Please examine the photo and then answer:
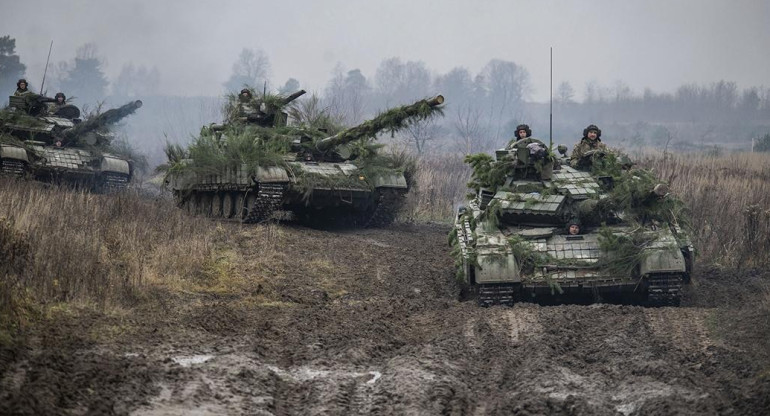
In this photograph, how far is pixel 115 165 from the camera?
2378 centimetres

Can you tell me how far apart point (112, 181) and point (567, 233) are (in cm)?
1496

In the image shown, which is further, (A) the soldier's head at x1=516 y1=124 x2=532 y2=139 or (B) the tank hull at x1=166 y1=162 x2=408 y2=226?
(B) the tank hull at x1=166 y1=162 x2=408 y2=226

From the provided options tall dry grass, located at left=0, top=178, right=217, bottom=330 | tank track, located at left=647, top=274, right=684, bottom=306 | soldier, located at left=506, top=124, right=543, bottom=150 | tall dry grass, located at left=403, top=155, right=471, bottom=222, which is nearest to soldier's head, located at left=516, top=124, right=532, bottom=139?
soldier, located at left=506, top=124, right=543, bottom=150

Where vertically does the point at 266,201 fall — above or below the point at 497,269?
above

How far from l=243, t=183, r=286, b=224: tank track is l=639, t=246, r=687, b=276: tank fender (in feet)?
26.2

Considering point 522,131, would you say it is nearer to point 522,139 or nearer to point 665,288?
point 522,139

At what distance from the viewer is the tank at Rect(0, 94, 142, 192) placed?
22000 millimetres

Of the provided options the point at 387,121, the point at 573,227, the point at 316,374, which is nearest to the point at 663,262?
the point at 573,227

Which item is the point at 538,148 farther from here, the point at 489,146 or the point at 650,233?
the point at 489,146

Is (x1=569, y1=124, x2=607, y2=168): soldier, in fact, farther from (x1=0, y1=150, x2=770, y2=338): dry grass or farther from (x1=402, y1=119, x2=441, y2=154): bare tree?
(x1=402, y1=119, x2=441, y2=154): bare tree

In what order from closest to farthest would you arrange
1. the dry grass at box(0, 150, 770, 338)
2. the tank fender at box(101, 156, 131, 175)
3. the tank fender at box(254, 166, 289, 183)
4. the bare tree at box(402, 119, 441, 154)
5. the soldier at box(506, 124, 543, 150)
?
the dry grass at box(0, 150, 770, 338)
the soldier at box(506, 124, 543, 150)
the tank fender at box(254, 166, 289, 183)
the tank fender at box(101, 156, 131, 175)
the bare tree at box(402, 119, 441, 154)

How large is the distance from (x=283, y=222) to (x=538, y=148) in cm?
780

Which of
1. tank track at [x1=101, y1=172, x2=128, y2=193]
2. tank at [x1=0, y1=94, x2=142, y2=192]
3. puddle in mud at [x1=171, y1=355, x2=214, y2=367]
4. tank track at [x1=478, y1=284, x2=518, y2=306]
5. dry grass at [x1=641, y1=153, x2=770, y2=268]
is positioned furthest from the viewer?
tank track at [x1=101, y1=172, x2=128, y2=193]

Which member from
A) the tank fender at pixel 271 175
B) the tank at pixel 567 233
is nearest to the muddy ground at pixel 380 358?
the tank at pixel 567 233
